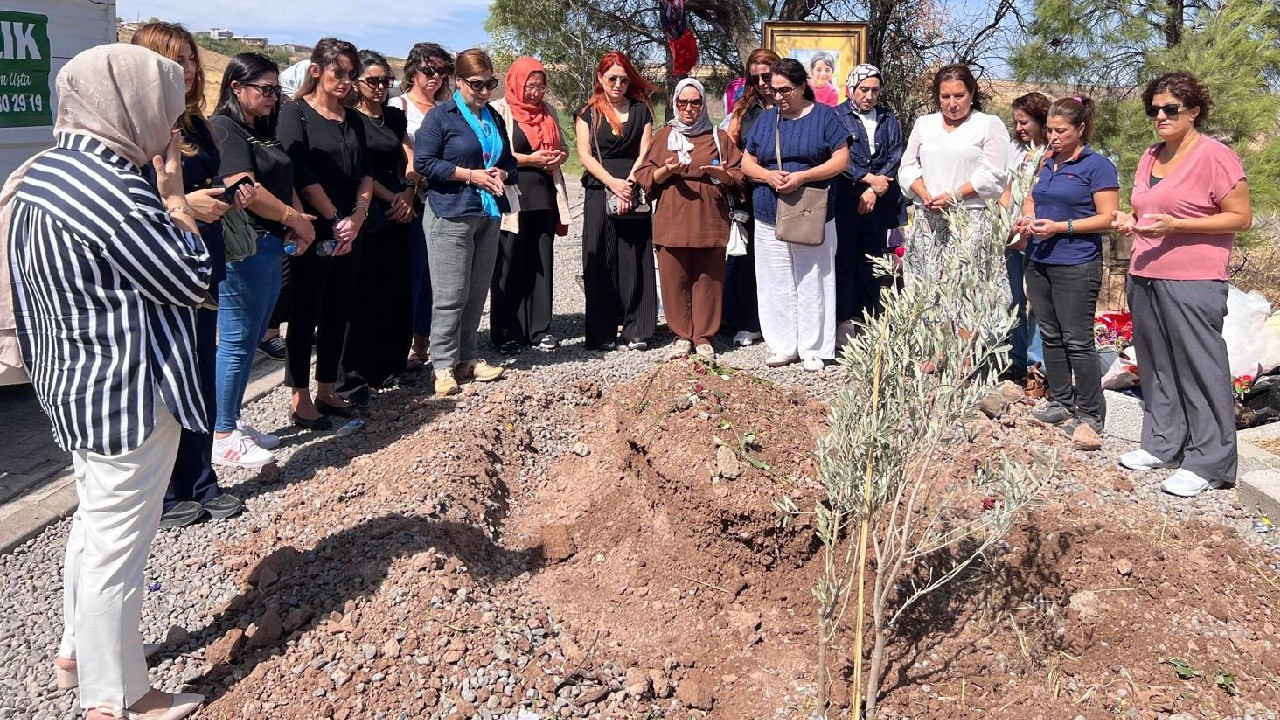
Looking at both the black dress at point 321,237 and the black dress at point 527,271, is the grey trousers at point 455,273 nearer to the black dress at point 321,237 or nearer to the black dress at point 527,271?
the black dress at point 321,237

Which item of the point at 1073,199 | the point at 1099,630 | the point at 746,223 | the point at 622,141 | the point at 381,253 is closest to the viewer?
the point at 1099,630

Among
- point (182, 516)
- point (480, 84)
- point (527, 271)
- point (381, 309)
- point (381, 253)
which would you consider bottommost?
point (182, 516)

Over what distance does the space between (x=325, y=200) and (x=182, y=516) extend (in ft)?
5.55

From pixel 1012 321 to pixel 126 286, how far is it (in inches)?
96.7

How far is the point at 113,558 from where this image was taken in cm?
286

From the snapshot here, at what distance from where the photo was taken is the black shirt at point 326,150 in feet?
16.1

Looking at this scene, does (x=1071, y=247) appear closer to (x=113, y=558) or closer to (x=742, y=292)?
(x=742, y=292)

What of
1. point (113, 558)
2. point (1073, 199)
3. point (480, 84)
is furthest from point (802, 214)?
point (113, 558)

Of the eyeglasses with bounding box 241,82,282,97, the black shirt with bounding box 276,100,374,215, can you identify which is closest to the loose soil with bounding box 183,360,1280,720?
the black shirt with bounding box 276,100,374,215

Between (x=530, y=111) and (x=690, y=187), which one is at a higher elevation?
(x=530, y=111)

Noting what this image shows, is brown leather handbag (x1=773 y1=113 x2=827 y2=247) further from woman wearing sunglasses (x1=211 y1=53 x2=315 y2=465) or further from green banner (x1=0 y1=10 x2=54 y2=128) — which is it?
green banner (x1=0 y1=10 x2=54 y2=128)

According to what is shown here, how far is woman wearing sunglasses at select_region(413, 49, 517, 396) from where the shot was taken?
18.3ft

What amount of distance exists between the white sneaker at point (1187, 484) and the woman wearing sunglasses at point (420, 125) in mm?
4090

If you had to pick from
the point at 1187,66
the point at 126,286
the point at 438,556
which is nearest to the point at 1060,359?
the point at 438,556
